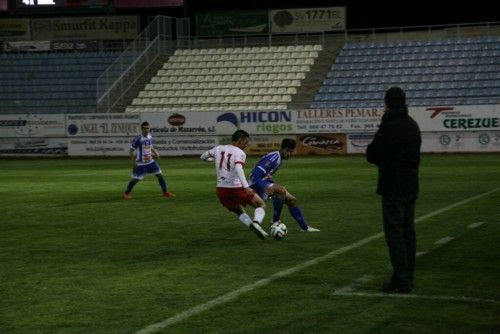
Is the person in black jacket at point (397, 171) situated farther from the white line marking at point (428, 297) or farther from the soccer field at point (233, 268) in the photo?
the soccer field at point (233, 268)

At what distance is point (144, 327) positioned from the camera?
25.5 feet

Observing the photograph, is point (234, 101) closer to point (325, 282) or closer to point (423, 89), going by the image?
point (423, 89)

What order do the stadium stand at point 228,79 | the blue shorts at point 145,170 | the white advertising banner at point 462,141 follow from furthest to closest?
1. the stadium stand at point 228,79
2. the white advertising banner at point 462,141
3. the blue shorts at point 145,170

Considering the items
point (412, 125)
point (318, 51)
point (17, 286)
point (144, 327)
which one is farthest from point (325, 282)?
point (318, 51)

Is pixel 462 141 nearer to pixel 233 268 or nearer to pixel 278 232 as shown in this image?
pixel 278 232

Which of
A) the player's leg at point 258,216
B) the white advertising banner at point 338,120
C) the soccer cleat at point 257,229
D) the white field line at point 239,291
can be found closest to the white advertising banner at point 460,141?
the white advertising banner at point 338,120

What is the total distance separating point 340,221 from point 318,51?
1404 inches

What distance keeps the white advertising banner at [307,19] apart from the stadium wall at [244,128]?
35.8ft

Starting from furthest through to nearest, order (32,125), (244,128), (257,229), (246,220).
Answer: (32,125) < (244,128) < (246,220) < (257,229)

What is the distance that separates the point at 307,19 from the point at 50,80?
608 inches

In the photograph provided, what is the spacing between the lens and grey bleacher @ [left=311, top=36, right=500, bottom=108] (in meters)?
44.2

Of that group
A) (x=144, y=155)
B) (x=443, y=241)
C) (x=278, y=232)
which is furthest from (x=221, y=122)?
(x=443, y=241)

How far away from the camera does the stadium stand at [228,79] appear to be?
47.5 m

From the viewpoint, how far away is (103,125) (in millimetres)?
45562
